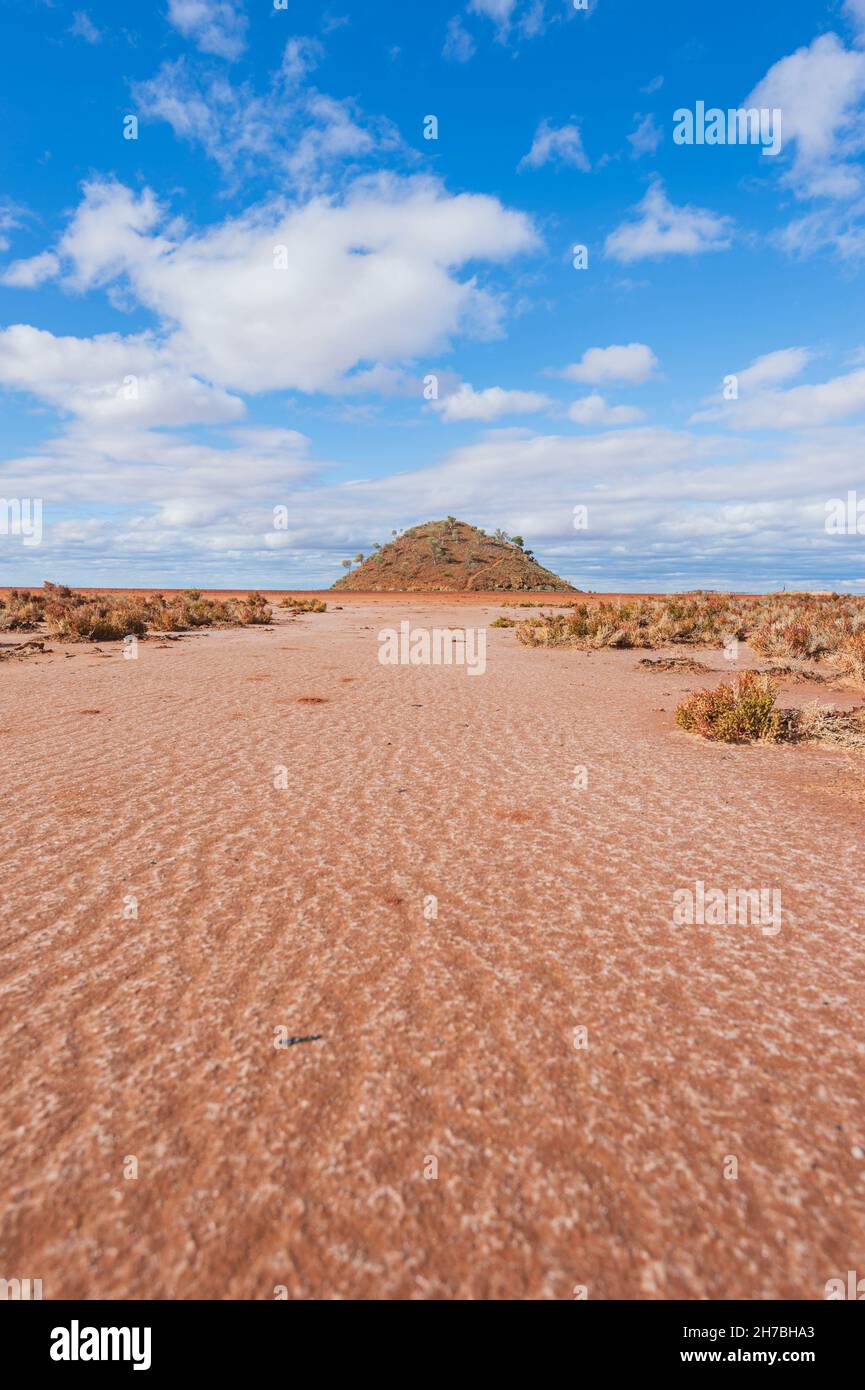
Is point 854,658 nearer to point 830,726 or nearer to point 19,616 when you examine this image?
point 830,726

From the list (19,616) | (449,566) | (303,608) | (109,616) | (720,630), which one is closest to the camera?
(720,630)

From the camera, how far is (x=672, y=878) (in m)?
4.63

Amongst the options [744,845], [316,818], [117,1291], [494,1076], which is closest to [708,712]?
[744,845]

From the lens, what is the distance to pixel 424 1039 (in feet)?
9.66

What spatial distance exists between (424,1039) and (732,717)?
7.11 meters

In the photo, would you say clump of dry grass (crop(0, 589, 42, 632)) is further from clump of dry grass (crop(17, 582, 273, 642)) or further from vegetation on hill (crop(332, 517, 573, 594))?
vegetation on hill (crop(332, 517, 573, 594))

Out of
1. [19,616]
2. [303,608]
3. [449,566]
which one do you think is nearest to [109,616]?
[19,616]

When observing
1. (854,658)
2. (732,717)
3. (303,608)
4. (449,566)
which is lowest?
(732,717)

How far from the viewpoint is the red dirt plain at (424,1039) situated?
6.74 feet

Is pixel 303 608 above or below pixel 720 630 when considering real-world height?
above

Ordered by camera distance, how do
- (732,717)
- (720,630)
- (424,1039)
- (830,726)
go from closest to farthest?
(424,1039), (732,717), (830,726), (720,630)
